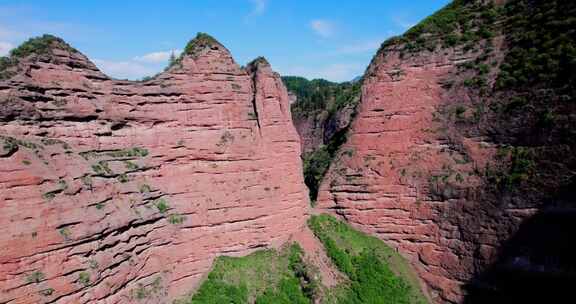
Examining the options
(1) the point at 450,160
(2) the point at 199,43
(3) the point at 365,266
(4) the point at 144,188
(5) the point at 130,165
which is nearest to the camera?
(5) the point at 130,165

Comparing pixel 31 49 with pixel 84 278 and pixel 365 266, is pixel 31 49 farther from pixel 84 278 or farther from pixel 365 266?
pixel 365 266

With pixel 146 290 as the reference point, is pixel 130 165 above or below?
above

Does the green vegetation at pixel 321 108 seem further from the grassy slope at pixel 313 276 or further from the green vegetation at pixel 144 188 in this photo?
the green vegetation at pixel 144 188

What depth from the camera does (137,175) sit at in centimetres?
2325

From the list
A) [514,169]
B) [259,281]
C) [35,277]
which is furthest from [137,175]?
[514,169]

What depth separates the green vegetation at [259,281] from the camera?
23.9m

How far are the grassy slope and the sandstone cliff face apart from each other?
55.6 inches

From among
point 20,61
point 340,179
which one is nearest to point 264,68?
point 340,179

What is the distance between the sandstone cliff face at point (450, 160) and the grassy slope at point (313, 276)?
1.41 m

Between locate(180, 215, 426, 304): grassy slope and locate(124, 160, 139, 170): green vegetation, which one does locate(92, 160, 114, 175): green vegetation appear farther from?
locate(180, 215, 426, 304): grassy slope

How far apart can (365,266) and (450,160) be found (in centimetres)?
960

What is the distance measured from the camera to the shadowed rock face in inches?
687

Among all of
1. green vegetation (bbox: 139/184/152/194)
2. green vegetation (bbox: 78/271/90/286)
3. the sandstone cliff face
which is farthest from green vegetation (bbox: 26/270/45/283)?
the sandstone cliff face

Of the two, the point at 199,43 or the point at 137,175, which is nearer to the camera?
the point at 137,175
